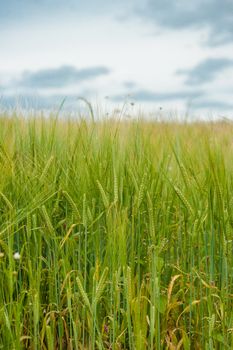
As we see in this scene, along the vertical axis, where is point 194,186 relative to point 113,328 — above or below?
above

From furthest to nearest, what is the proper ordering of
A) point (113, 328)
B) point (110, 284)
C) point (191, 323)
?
point (191, 323), point (110, 284), point (113, 328)

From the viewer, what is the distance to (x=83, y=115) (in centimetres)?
195

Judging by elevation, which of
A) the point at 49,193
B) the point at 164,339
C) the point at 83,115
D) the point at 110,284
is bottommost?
the point at 164,339

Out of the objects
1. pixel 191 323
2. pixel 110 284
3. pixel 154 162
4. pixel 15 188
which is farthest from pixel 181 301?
pixel 15 188

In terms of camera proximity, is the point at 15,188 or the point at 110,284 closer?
the point at 110,284

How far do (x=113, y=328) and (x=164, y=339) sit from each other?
0.78 feet

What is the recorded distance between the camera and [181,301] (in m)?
1.73

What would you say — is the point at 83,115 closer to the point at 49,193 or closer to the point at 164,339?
the point at 49,193

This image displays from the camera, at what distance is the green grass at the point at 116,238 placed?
158 cm

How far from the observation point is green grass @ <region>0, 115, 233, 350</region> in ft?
5.20

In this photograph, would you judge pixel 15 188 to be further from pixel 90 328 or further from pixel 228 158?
pixel 228 158

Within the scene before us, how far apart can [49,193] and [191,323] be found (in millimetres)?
522

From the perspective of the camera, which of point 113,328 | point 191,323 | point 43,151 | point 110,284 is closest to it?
point 113,328

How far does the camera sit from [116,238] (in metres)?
1.55
